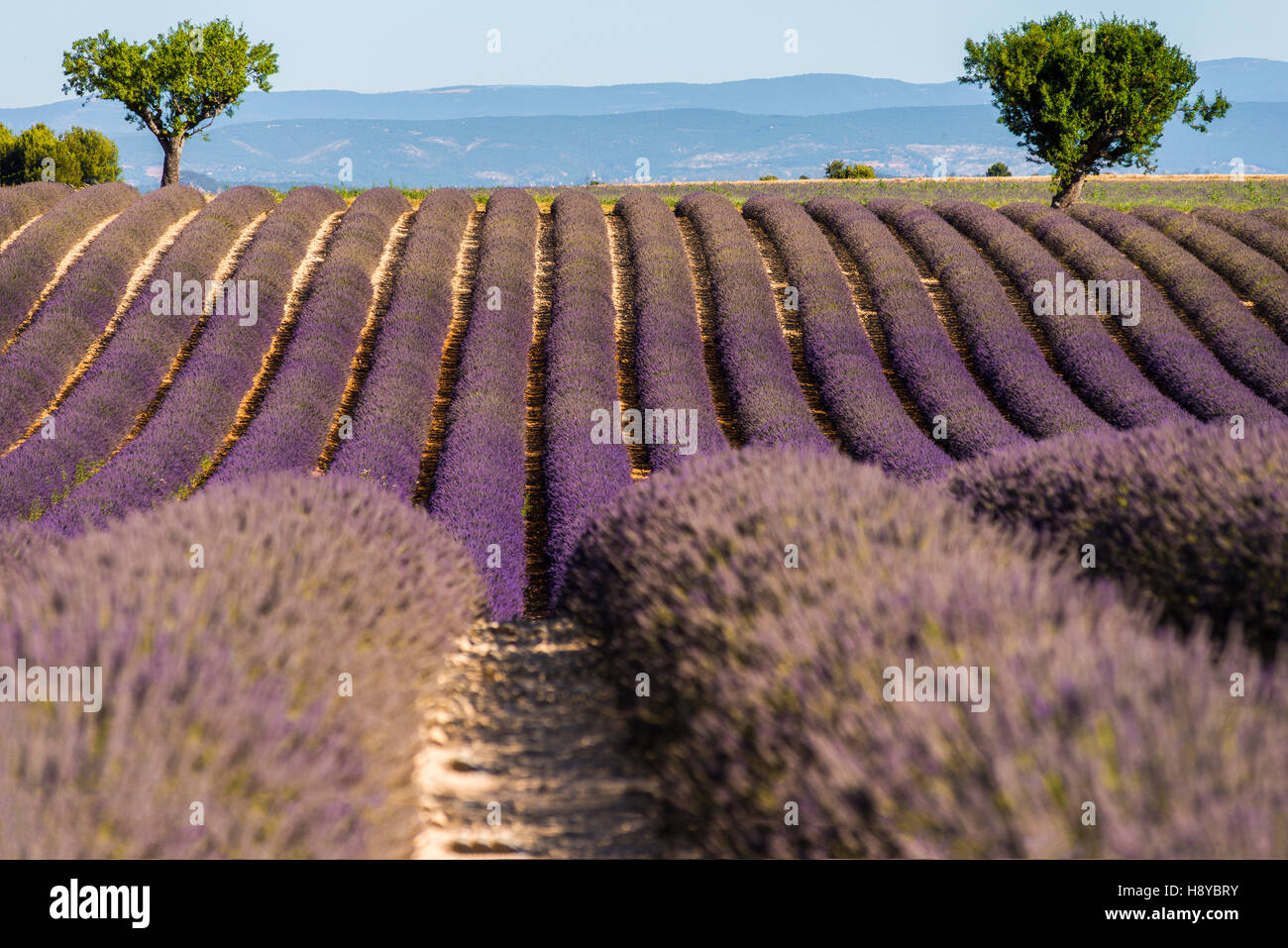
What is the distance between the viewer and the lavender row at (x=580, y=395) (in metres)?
9.43

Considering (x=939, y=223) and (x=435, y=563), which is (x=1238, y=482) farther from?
(x=939, y=223)

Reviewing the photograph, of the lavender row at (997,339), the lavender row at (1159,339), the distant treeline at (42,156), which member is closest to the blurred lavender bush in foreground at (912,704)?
the lavender row at (997,339)

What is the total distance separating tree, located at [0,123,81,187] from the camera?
128 ft

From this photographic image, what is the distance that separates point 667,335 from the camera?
1418 centimetres

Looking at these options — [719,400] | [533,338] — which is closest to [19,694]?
[719,400]

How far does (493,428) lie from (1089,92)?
22.8m

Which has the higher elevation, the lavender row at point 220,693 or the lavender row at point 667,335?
the lavender row at point 667,335

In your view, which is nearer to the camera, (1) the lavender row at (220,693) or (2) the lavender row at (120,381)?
(1) the lavender row at (220,693)

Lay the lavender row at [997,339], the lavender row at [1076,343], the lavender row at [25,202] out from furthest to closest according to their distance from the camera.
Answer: the lavender row at [25,202]
the lavender row at [1076,343]
the lavender row at [997,339]

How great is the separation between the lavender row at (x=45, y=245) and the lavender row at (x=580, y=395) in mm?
8363

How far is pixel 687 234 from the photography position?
2003 cm

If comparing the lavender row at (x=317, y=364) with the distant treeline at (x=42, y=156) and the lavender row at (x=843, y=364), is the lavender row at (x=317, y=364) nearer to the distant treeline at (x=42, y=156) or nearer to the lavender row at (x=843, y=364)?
the lavender row at (x=843, y=364)

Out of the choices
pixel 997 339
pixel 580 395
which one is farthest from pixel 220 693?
pixel 997 339
